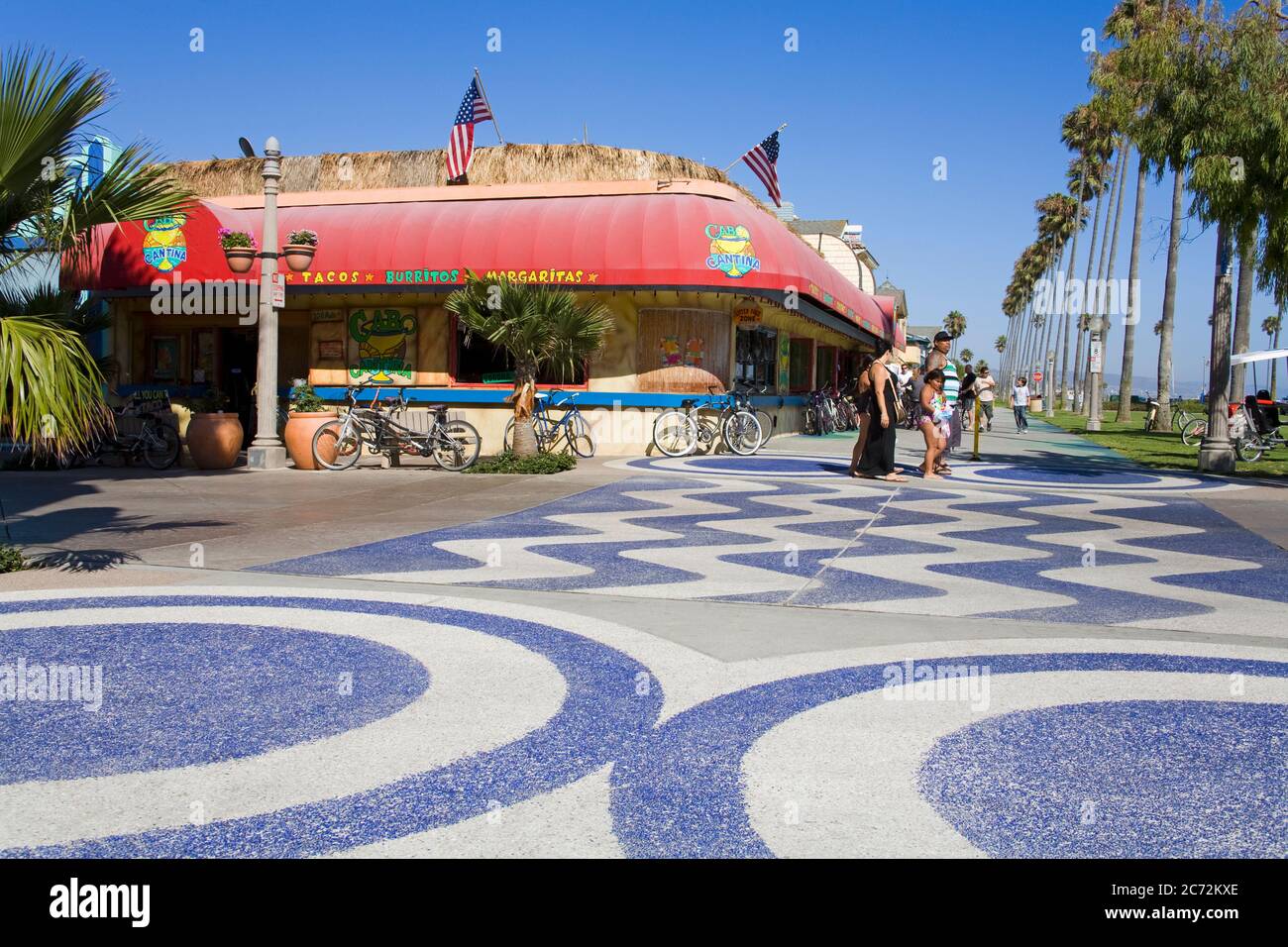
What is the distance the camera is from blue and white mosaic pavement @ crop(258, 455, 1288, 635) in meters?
7.25

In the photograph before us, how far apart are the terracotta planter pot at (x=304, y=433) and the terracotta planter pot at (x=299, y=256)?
227cm

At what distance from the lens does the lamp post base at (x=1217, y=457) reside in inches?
670

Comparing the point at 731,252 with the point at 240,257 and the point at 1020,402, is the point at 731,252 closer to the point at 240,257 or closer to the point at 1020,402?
the point at 240,257

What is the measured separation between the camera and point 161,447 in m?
17.0

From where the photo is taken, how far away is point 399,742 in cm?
414

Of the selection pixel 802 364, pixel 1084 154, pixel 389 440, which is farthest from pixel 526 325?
pixel 1084 154

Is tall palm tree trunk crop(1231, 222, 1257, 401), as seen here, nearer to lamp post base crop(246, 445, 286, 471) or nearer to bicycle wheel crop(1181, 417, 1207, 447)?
bicycle wheel crop(1181, 417, 1207, 447)

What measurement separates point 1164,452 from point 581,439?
12.7m

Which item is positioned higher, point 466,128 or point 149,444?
point 466,128

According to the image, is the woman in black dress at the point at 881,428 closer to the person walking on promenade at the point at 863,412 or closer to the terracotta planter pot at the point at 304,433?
the person walking on promenade at the point at 863,412

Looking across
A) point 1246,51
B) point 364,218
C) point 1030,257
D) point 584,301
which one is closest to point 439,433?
point 584,301
